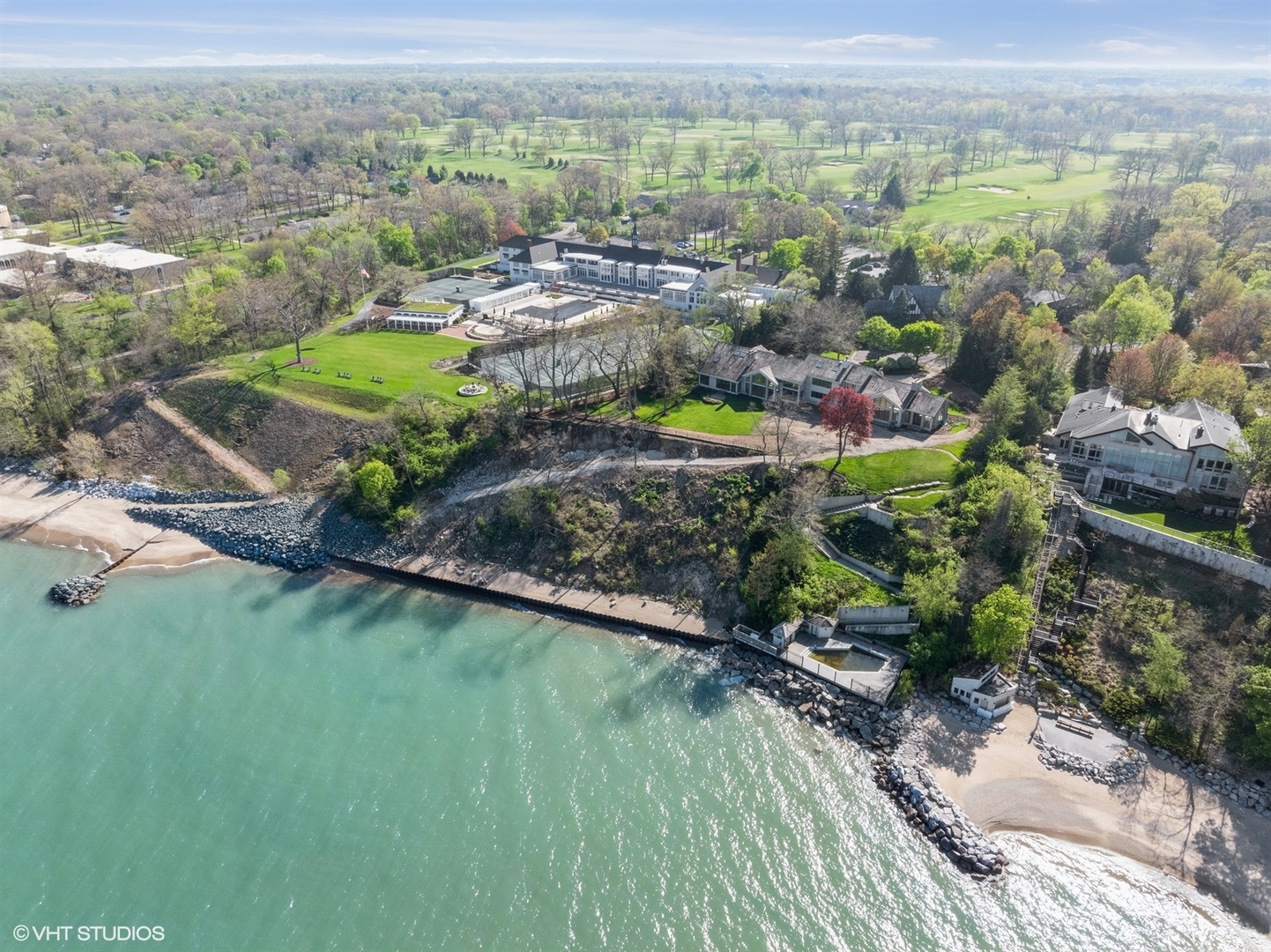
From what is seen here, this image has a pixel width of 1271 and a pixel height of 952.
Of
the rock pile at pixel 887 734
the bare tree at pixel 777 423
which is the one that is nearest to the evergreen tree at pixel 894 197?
the bare tree at pixel 777 423

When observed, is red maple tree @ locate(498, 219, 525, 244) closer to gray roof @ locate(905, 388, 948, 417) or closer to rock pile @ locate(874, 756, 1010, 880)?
gray roof @ locate(905, 388, 948, 417)

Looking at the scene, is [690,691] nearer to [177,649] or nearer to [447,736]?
[447,736]

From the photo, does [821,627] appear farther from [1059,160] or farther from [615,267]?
[1059,160]

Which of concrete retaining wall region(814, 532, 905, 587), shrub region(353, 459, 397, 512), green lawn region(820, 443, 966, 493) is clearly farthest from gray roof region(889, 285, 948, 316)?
shrub region(353, 459, 397, 512)

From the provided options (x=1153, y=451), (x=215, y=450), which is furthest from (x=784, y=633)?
(x=215, y=450)

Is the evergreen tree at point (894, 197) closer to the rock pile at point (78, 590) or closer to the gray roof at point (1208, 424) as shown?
the gray roof at point (1208, 424)

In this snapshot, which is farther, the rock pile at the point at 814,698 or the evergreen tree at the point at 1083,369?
the evergreen tree at the point at 1083,369
